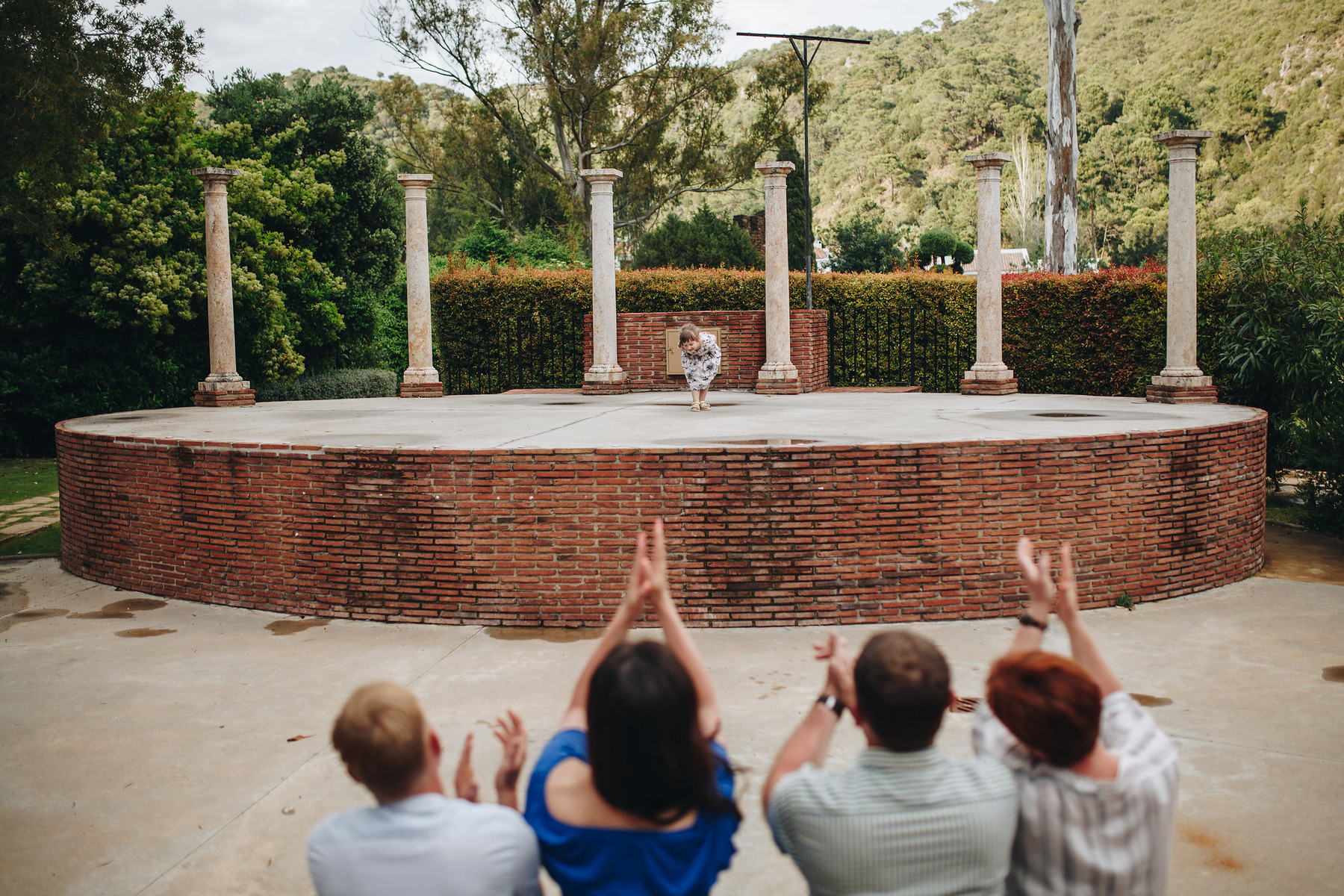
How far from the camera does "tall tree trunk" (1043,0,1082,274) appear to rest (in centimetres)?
2364

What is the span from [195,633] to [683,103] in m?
31.5

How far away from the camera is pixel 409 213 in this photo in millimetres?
16516

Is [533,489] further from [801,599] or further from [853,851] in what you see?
[853,851]

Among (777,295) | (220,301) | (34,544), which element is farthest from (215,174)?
(777,295)

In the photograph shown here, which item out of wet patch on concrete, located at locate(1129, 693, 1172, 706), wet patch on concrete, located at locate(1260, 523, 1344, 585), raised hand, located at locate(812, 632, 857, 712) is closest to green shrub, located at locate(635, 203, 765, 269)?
wet patch on concrete, located at locate(1260, 523, 1344, 585)

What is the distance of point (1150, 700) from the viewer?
617 cm

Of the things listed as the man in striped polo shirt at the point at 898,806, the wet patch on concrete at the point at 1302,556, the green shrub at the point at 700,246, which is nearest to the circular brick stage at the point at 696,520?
the wet patch on concrete at the point at 1302,556

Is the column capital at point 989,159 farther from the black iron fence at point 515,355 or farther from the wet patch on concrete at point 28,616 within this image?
the wet patch on concrete at point 28,616

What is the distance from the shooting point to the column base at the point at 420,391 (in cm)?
1666

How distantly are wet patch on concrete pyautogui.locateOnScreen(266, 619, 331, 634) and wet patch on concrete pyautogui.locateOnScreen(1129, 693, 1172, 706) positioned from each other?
547 cm

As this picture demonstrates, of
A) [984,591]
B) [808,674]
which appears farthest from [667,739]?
[984,591]

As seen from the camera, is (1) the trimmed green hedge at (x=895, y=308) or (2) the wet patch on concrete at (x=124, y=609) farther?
(1) the trimmed green hedge at (x=895, y=308)

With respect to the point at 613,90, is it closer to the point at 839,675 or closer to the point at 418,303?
the point at 418,303

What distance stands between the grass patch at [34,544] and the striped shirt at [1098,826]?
1125cm
